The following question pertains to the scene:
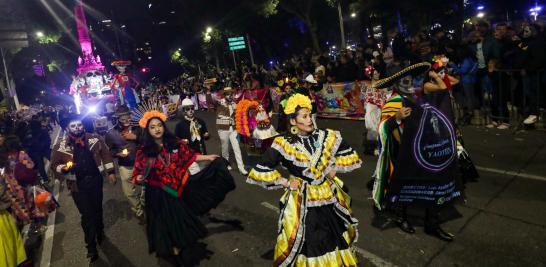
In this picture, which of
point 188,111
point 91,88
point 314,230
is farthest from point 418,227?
point 91,88

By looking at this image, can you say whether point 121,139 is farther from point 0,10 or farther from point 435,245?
point 0,10

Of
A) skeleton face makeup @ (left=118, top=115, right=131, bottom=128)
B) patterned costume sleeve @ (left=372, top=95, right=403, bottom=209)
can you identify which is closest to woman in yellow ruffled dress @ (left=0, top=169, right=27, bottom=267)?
skeleton face makeup @ (left=118, top=115, right=131, bottom=128)

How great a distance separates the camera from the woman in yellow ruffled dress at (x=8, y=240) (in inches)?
195

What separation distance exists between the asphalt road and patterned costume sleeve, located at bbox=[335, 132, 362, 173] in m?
1.31

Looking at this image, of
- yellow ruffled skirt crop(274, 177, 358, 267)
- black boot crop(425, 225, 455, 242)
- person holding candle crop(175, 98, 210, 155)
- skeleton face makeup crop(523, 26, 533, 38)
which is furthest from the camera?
skeleton face makeup crop(523, 26, 533, 38)

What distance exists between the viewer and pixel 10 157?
7.32m

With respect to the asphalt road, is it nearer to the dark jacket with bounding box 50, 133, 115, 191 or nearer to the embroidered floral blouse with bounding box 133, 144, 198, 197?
the embroidered floral blouse with bounding box 133, 144, 198, 197

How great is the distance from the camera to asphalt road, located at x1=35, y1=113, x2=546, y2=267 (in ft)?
14.3

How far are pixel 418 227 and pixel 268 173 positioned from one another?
243cm

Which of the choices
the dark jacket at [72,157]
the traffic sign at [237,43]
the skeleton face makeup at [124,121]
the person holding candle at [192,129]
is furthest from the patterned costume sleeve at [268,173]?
the traffic sign at [237,43]

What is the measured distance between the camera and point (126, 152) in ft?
21.6

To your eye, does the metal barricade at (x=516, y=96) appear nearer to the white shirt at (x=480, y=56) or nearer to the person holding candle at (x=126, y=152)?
the white shirt at (x=480, y=56)

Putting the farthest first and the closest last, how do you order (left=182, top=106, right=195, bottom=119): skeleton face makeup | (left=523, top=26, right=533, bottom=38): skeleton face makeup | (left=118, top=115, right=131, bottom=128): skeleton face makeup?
(left=523, top=26, right=533, bottom=38): skeleton face makeup, (left=182, top=106, right=195, bottom=119): skeleton face makeup, (left=118, top=115, right=131, bottom=128): skeleton face makeup

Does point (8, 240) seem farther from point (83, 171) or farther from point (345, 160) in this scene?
point (345, 160)
